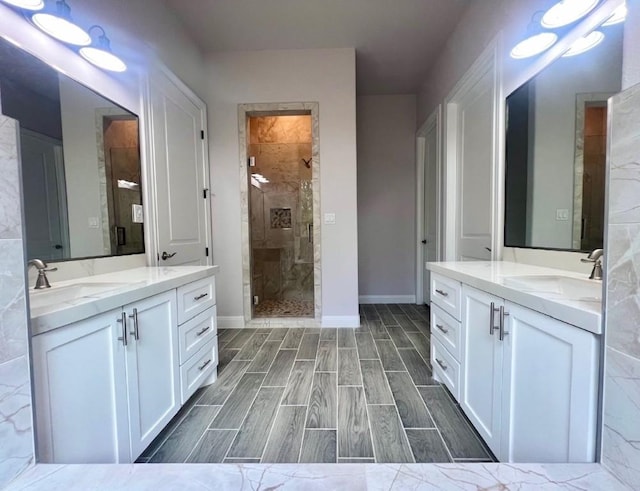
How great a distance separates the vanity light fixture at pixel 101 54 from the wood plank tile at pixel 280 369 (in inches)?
86.6

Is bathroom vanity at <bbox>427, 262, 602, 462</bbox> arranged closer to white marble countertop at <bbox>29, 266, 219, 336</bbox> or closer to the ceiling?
white marble countertop at <bbox>29, 266, 219, 336</bbox>

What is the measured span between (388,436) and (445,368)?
566mm

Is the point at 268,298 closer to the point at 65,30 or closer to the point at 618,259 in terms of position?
the point at 65,30

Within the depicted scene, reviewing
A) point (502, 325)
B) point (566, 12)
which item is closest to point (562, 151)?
point (566, 12)

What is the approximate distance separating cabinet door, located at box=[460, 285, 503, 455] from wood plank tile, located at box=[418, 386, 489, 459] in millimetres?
107

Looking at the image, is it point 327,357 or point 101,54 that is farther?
point 327,357

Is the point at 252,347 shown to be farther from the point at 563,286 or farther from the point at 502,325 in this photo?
the point at 563,286

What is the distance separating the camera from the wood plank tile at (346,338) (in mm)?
2547

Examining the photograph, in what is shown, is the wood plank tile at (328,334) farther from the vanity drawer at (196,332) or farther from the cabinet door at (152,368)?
the cabinet door at (152,368)

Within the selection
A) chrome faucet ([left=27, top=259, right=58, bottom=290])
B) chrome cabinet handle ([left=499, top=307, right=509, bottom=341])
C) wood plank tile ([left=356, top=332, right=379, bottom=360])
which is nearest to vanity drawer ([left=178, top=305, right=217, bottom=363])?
chrome faucet ([left=27, top=259, right=58, bottom=290])

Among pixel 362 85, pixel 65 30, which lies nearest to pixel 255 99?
pixel 362 85

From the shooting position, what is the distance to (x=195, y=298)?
1.71m

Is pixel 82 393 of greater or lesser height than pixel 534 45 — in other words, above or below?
below

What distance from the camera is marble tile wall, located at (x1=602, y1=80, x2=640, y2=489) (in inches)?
25.8
